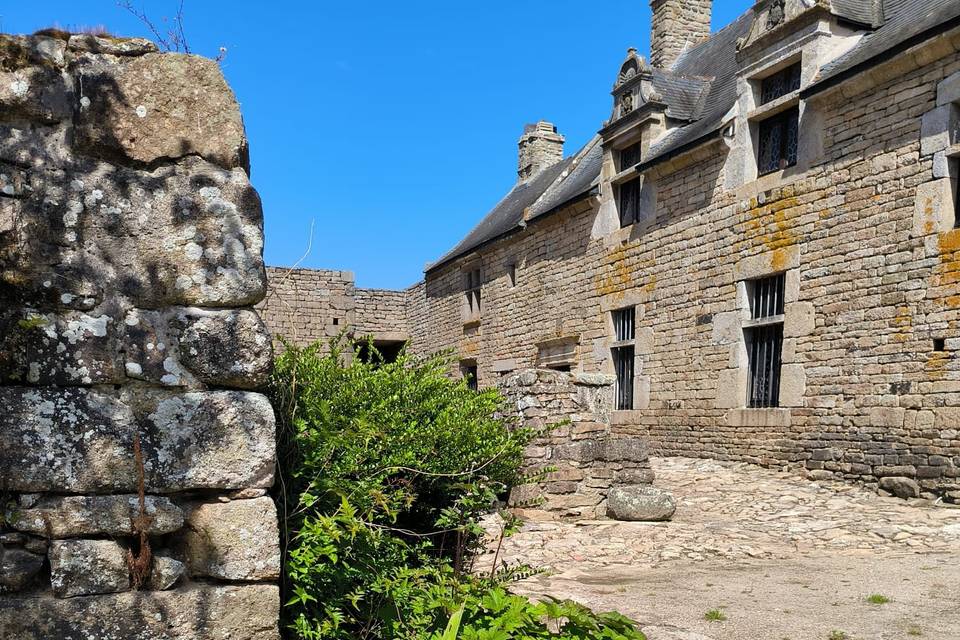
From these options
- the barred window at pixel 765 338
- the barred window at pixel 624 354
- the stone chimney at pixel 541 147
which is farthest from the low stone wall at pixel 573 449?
the stone chimney at pixel 541 147

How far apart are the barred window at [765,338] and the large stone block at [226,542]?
365 inches

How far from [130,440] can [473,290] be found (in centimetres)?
1720

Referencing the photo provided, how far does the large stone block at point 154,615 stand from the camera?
1911 mm

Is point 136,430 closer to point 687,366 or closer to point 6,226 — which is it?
point 6,226

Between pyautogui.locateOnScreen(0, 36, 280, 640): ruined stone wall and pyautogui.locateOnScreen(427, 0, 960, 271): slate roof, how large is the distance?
8584 mm

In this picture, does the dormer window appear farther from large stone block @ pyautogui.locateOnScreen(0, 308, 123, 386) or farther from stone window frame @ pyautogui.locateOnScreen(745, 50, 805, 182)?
large stone block @ pyautogui.locateOnScreen(0, 308, 123, 386)

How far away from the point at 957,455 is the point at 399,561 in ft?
23.7

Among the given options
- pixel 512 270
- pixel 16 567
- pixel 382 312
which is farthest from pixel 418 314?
pixel 16 567

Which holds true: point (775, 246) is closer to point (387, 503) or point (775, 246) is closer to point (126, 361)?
point (387, 503)

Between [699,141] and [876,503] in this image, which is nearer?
[876,503]

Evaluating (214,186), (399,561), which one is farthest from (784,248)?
(214,186)

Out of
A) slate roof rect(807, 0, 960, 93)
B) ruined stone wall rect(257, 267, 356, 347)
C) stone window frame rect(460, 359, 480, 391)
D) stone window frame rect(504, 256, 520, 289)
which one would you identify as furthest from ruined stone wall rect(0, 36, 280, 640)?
ruined stone wall rect(257, 267, 356, 347)

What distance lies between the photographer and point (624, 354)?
44.0 feet

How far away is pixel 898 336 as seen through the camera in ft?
28.2
